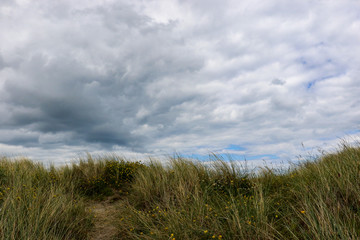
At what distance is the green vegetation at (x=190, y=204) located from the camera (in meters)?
4.47

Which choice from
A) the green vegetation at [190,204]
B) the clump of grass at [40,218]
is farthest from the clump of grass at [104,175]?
the clump of grass at [40,218]

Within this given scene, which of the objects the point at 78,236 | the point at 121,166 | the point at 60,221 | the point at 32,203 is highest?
the point at 121,166

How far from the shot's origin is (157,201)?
6953mm

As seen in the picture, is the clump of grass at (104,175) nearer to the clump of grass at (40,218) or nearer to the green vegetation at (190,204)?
the green vegetation at (190,204)

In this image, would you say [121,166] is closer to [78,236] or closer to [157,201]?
[157,201]

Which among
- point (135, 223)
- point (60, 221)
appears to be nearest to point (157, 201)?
point (135, 223)

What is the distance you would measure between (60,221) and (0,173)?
4376 millimetres

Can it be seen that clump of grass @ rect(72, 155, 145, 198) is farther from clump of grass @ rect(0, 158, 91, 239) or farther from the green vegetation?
clump of grass @ rect(0, 158, 91, 239)

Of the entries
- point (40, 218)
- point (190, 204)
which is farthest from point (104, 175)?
point (190, 204)

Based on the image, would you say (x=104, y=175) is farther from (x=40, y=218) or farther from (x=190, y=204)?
(x=190, y=204)

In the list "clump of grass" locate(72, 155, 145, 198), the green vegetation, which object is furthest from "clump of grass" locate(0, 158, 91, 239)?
"clump of grass" locate(72, 155, 145, 198)

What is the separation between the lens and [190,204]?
572cm

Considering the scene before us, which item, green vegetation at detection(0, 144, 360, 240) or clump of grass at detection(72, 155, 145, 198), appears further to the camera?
clump of grass at detection(72, 155, 145, 198)

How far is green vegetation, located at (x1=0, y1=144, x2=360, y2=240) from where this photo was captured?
447 centimetres
